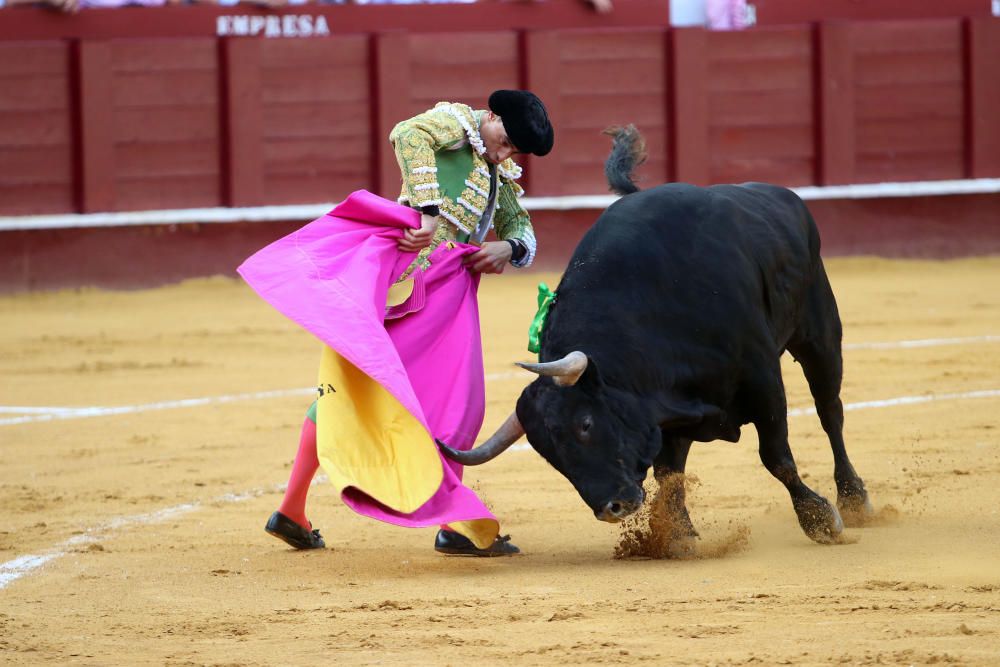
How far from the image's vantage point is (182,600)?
3.15 m

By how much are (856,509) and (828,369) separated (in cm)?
38

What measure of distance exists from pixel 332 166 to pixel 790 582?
22.4 feet

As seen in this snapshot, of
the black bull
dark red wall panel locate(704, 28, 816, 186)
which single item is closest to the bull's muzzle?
the black bull

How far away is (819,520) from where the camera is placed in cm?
346

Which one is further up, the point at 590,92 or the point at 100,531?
the point at 590,92

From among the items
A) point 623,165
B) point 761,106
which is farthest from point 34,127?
point 623,165

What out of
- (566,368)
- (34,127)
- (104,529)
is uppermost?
(34,127)

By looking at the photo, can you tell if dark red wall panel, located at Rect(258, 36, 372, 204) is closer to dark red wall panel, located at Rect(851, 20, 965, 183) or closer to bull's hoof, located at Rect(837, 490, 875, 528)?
dark red wall panel, located at Rect(851, 20, 965, 183)

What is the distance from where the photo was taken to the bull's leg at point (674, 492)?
3449 mm

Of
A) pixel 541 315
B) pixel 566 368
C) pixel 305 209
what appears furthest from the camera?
pixel 305 209

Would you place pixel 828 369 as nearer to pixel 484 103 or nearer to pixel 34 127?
pixel 484 103

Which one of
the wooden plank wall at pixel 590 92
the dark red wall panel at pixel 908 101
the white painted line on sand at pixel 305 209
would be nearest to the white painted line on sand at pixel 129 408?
the white painted line on sand at pixel 305 209

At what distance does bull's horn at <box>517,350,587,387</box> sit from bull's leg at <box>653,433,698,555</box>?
1.61ft

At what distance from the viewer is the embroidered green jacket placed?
11.4 ft
